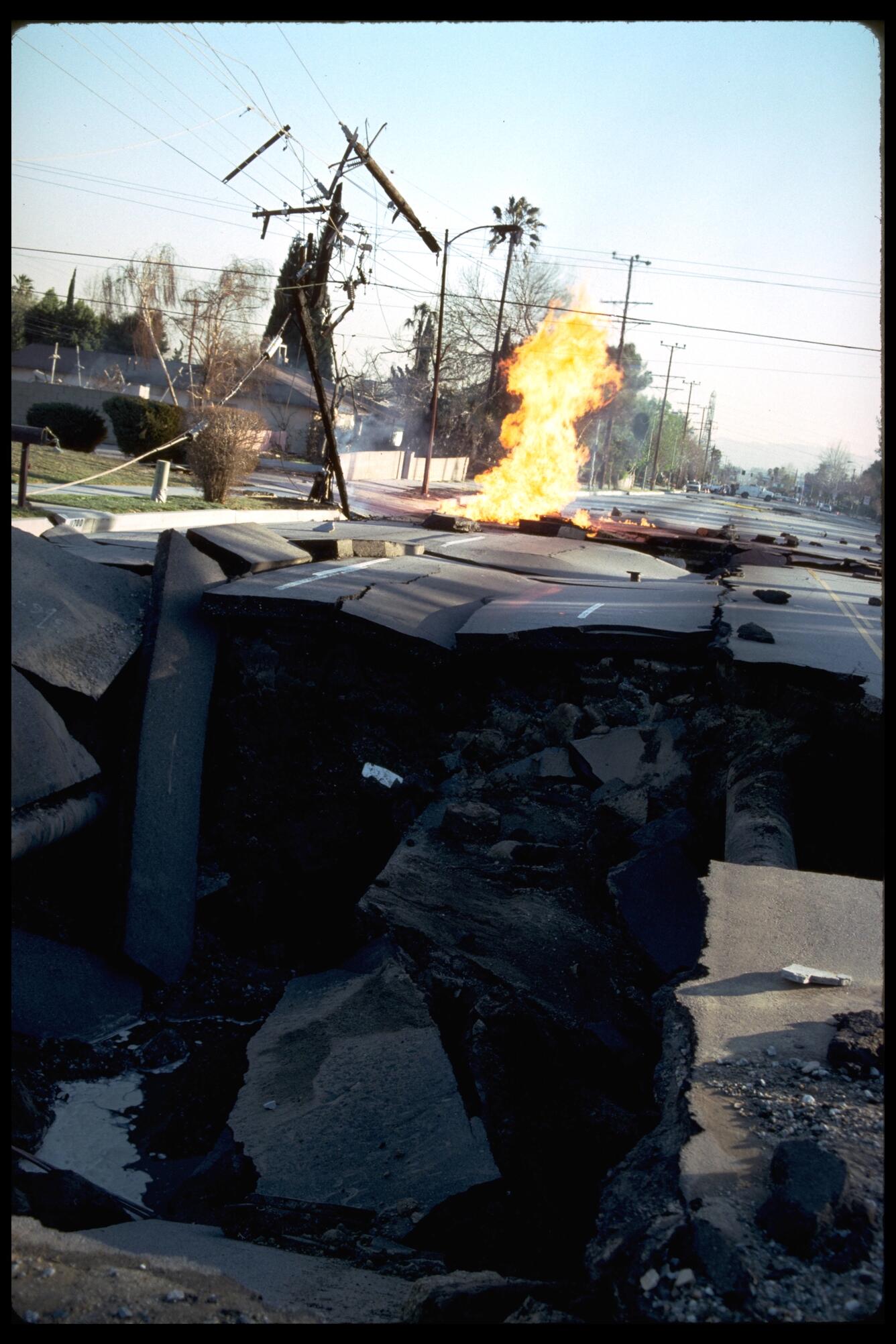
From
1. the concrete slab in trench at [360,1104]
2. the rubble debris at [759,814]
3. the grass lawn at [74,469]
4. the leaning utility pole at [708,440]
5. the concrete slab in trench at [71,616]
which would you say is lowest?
the concrete slab in trench at [360,1104]

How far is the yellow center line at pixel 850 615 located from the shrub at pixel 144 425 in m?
17.1

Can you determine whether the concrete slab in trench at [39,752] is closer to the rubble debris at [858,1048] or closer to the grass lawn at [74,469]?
the rubble debris at [858,1048]

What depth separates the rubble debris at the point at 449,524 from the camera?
52.5ft

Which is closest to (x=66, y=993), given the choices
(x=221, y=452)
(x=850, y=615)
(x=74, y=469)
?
(x=850, y=615)

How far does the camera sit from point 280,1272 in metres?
2.82

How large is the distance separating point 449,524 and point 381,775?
33.0 feet

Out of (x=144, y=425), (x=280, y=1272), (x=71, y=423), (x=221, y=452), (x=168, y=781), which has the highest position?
(x=144, y=425)

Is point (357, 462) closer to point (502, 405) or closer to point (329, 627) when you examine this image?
point (502, 405)

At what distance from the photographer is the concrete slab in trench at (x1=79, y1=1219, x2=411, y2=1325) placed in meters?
2.56

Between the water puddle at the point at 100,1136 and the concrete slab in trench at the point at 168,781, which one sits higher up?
the concrete slab in trench at the point at 168,781

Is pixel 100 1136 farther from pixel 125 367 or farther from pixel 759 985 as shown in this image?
pixel 125 367

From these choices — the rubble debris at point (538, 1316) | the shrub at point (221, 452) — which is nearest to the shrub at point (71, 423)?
the shrub at point (221, 452)

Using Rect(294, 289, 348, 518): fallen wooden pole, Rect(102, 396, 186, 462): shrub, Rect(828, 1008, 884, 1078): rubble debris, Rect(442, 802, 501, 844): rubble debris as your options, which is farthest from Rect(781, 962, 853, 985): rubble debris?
Rect(102, 396, 186, 462): shrub

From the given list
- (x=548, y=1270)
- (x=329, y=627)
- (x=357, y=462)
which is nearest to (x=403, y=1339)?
(x=548, y=1270)
